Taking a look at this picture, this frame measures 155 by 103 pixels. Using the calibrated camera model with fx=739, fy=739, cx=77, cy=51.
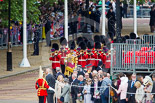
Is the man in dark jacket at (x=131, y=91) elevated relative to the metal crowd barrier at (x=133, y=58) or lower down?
lower down

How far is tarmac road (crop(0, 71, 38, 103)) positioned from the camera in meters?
25.4

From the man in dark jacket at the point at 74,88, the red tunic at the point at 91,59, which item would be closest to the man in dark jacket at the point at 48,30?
the red tunic at the point at 91,59

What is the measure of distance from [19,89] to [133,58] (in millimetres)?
5415

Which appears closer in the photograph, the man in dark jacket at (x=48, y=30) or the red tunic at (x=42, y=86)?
the red tunic at (x=42, y=86)

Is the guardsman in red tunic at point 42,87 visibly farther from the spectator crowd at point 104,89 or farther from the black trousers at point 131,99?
the black trousers at point 131,99

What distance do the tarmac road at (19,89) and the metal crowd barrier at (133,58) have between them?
3.12 m

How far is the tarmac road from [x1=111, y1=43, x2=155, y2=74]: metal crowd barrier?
3.12 metres

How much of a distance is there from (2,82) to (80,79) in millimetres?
7915

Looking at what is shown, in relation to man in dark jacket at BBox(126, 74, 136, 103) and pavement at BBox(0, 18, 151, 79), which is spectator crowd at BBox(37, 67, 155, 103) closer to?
man in dark jacket at BBox(126, 74, 136, 103)

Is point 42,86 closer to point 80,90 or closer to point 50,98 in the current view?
point 50,98

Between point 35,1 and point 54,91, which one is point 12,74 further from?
point 54,91

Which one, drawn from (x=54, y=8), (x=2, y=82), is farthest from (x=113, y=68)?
(x=54, y=8)

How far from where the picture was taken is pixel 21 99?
25.4 m

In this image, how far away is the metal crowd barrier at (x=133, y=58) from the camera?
24.3 metres
